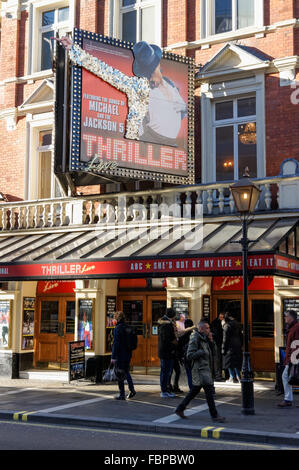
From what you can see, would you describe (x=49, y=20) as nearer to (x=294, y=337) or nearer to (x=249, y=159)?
(x=249, y=159)

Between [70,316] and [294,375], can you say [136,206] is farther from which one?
[294,375]

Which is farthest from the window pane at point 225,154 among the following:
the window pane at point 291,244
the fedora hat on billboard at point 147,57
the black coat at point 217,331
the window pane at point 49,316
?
the window pane at point 49,316

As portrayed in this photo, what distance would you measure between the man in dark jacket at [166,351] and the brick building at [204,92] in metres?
2.06

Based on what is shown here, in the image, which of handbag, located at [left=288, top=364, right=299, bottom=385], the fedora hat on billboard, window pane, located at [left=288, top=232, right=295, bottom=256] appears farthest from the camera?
the fedora hat on billboard

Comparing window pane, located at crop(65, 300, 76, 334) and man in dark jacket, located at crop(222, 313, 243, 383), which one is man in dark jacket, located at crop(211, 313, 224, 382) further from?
window pane, located at crop(65, 300, 76, 334)

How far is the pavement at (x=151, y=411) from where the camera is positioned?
8734mm

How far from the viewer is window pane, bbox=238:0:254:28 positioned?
15162 mm

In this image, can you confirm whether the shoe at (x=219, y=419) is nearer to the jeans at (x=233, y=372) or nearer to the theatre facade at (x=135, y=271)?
the theatre facade at (x=135, y=271)

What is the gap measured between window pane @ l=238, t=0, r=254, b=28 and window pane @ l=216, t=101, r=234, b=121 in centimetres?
203

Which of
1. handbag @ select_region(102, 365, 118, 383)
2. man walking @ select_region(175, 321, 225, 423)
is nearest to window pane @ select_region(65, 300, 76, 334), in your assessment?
handbag @ select_region(102, 365, 118, 383)
